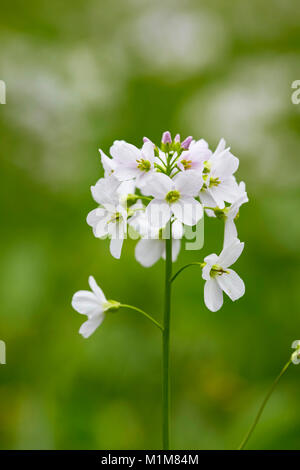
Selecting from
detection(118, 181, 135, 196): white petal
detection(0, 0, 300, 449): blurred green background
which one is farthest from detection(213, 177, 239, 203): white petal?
detection(0, 0, 300, 449): blurred green background

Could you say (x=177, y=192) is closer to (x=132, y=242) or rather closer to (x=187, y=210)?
(x=187, y=210)

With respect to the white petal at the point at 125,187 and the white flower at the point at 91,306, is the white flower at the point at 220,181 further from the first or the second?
the white flower at the point at 91,306

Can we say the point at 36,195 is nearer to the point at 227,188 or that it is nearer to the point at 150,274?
the point at 150,274

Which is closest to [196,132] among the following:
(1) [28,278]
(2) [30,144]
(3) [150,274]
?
(2) [30,144]

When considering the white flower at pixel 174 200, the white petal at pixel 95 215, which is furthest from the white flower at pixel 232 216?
the white petal at pixel 95 215

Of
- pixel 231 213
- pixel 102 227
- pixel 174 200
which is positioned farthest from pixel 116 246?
pixel 231 213

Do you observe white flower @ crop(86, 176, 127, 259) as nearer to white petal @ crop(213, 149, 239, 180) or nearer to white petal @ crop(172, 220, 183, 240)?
white petal @ crop(172, 220, 183, 240)
